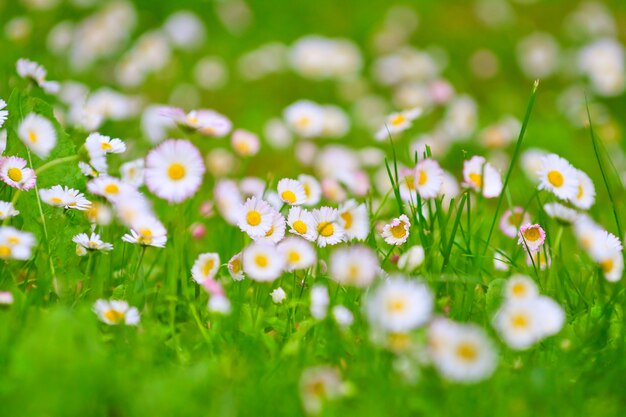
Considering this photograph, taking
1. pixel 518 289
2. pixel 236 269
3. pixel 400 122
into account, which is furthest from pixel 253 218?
pixel 400 122

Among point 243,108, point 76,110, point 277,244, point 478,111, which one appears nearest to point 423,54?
point 478,111

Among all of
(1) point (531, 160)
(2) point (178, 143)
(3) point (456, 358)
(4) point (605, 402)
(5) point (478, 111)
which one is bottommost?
(5) point (478, 111)

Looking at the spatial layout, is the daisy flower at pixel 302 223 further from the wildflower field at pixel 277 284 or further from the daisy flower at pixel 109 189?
the daisy flower at pixel 109 189

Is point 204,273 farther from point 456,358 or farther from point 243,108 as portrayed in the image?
point 243,108

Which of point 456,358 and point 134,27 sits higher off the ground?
point 456,358

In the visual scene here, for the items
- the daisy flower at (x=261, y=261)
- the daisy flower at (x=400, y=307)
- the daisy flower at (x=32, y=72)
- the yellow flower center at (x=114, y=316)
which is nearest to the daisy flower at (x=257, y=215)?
the daisy flower at (x=261, y=261)

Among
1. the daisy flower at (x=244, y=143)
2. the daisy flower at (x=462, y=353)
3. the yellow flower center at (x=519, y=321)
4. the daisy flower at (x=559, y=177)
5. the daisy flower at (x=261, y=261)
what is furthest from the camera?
the daisy flower at (x=244, y=143)
